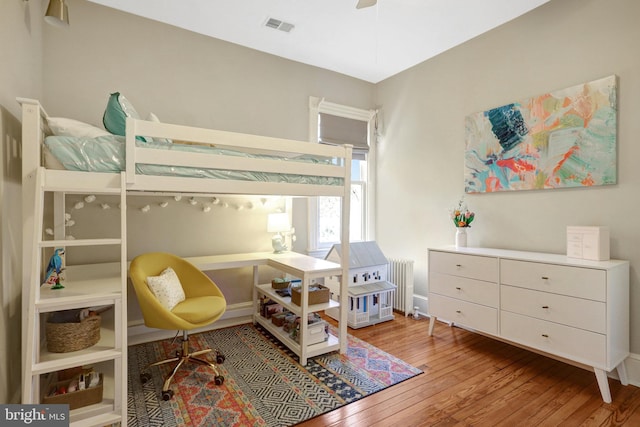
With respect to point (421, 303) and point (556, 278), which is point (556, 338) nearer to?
point (556, 278)

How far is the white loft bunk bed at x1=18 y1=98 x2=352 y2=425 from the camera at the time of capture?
1.55m

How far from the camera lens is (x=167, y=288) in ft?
7.73

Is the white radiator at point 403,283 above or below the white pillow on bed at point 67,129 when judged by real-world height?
below

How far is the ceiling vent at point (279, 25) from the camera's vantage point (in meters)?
2.99

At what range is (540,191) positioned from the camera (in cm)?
276

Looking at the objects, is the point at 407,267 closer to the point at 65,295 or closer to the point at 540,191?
the point at 540,191

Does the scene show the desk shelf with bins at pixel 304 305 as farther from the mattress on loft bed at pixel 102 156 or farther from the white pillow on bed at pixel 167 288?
the mattress on loft bed at pixel 102 156

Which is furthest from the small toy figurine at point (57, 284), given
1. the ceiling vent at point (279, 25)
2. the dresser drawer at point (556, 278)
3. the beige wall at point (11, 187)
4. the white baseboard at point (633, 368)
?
the white baseboard at point (633, 368)

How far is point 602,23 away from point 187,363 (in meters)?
4.08

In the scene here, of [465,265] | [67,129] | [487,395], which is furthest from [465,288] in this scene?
[67,129]

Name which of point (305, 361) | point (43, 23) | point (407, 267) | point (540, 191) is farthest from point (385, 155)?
point (43, 23)

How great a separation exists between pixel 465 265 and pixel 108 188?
8.91 ft

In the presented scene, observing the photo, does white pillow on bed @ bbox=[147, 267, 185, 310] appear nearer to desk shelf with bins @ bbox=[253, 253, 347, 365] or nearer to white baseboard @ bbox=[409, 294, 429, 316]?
desk shelf with bins @ bbox=[253, 253, 347, 365]

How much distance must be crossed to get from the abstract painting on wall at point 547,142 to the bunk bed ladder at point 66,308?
119 inches
